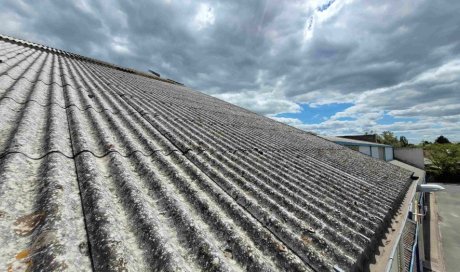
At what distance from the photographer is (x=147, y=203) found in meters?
1.54

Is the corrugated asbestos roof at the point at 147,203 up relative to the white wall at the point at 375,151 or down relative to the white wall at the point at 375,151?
up

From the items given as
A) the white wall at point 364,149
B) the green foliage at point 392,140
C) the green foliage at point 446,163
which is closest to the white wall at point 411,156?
the green foliage at point 446,163

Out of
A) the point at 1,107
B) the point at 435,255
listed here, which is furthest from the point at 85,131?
the point at 435,255

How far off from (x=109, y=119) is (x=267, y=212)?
2.29m

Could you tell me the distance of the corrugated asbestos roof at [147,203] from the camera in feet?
3.68

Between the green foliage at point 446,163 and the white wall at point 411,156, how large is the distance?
9.38 meters

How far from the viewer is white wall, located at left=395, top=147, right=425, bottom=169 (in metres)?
31.1

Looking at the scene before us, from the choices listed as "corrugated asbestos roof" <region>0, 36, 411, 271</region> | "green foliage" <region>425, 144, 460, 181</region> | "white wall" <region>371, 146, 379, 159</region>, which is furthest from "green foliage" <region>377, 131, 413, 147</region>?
"corrugated asbestos roof" <region>0, 36, 411, 271</region>

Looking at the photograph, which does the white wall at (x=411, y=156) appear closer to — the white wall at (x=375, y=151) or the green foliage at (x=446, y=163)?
the white wall at (x=375, y=151)

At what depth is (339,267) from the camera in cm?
163

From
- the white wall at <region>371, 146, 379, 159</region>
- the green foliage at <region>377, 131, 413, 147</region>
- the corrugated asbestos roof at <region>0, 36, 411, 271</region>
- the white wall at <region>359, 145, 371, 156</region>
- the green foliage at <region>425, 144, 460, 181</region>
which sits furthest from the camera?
the green foliage at <region>377, 131, 413, 147</region>

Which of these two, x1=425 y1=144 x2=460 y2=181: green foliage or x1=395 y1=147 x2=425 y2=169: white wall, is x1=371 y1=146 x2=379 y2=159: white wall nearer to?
x1=395 y1=147 x2=425 y2=169: white wall

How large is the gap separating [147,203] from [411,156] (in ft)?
130

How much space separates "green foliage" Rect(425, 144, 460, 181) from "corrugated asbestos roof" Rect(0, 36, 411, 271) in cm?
4592
